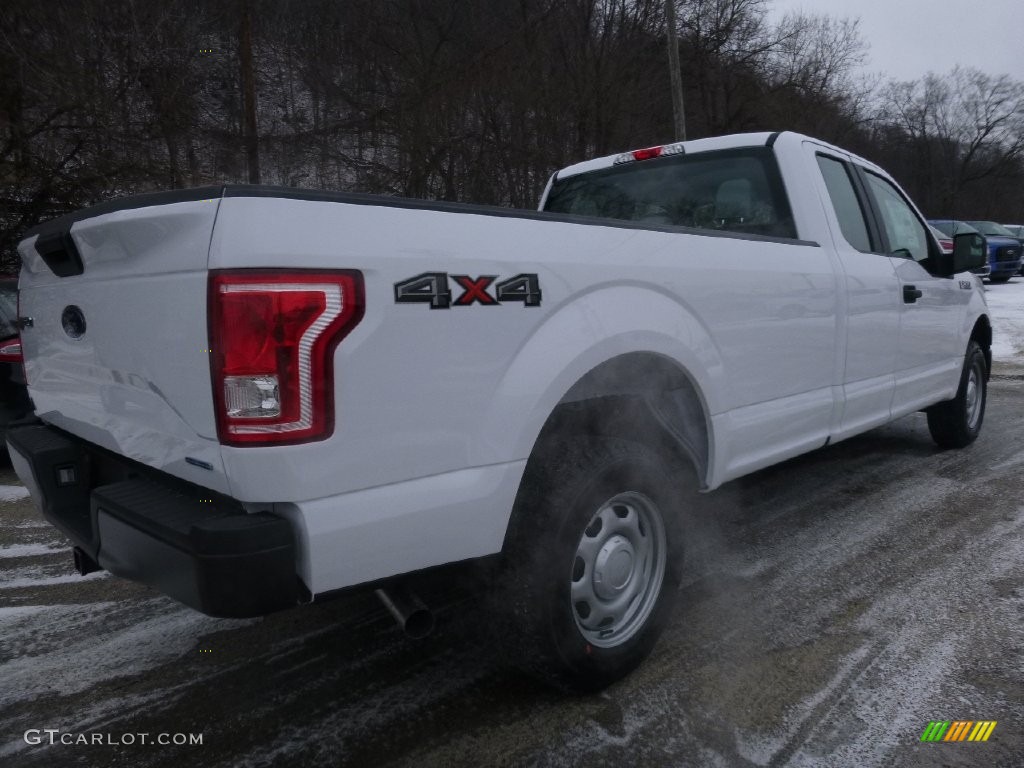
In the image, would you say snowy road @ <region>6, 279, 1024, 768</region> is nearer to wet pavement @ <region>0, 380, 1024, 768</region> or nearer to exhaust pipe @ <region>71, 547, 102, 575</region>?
wet pavement @ <region>0, 380, 1024, 768</region>

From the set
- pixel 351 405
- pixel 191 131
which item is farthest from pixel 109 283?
pixel 191 131

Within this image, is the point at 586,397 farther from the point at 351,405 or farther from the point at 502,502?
the point at 351,405

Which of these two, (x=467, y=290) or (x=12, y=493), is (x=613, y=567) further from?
(x=12, y=493)

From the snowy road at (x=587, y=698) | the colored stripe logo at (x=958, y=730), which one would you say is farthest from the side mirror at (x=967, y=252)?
the colored stripe logo at (x=958, y=730)

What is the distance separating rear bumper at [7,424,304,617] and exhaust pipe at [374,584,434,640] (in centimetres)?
36

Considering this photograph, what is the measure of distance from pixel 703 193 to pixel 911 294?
1.42 m

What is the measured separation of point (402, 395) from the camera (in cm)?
Result: 192

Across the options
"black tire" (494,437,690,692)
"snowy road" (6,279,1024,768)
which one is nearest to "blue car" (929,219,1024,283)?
"snowy road" (6,279,1024,768)

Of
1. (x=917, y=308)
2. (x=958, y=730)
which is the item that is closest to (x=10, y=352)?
(x=958, y=730)

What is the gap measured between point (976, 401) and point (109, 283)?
19.5ft

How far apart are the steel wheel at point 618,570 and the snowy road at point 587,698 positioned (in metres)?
0.23

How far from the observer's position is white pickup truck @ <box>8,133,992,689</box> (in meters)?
1.78

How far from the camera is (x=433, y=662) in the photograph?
2.83m

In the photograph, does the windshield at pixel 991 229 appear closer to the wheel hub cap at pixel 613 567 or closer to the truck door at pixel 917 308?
the truck door at pixel 917 308
